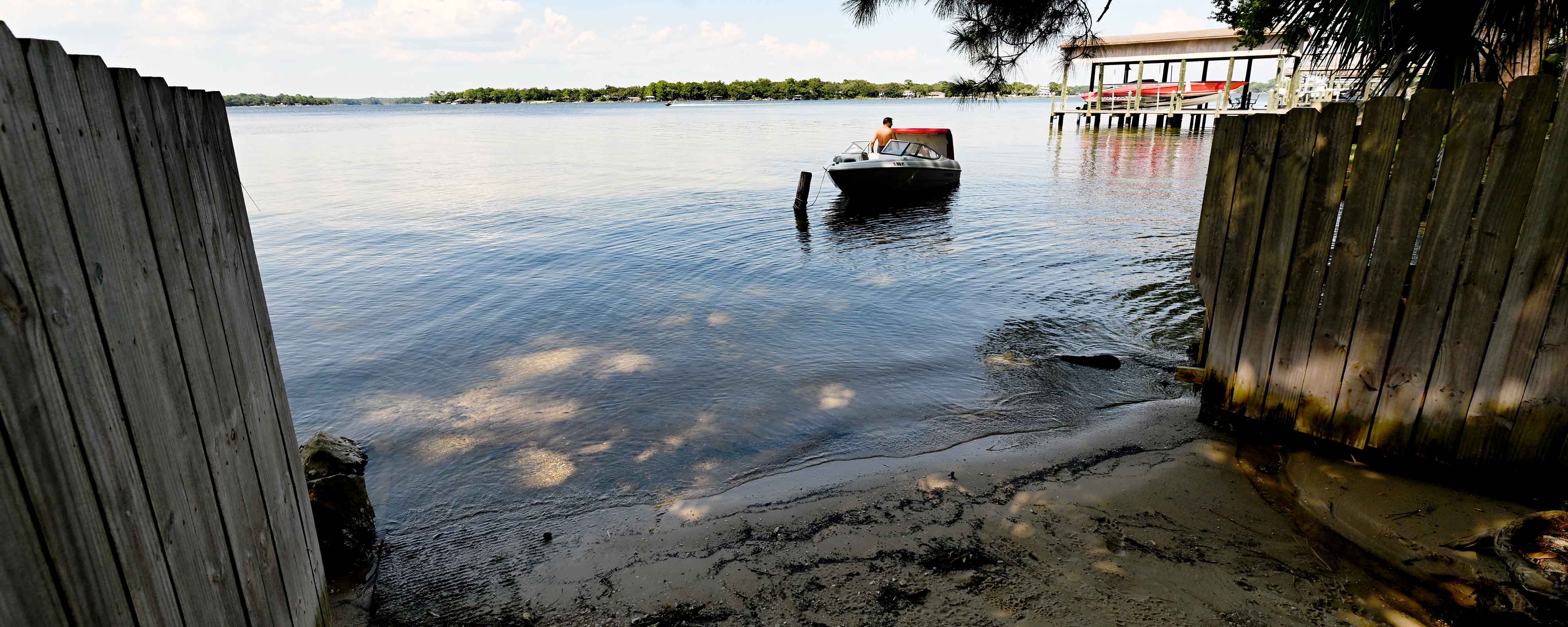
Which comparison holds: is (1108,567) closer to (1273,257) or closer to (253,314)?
(1273,257)

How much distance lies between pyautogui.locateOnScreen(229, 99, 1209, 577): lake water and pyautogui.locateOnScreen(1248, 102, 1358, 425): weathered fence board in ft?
5.56

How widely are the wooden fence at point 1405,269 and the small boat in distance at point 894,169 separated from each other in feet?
55.3

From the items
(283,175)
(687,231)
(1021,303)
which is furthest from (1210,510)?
(283,175)

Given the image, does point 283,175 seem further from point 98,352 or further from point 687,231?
point 98,352

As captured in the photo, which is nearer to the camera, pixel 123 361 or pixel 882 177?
pixel 123 361

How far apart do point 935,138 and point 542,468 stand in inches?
900

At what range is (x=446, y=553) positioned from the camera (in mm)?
4723

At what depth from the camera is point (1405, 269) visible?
166 inches

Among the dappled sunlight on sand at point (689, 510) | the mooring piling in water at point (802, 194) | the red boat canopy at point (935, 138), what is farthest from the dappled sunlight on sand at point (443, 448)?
the red boat canopy at point (935, 138)

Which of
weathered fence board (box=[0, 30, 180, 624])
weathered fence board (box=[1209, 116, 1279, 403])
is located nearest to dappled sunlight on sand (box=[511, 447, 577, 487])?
weathered fence board (box=[0, 30, 180, 624])

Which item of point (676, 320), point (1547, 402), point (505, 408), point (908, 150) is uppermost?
point (908, 150)

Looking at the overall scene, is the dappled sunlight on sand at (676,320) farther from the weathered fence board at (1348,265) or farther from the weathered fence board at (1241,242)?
the weathered fence board at (1348,265)

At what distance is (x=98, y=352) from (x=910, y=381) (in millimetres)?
6695

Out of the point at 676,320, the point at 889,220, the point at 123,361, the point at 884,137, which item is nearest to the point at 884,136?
the point at 884,137
